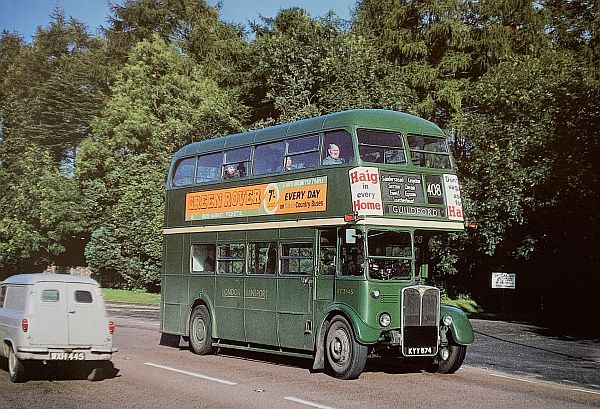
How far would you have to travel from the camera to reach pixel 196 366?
54.1ft

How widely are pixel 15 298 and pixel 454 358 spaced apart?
8.01 m

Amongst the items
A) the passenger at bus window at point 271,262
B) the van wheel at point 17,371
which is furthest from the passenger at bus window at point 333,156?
the van wheel at point 17,371

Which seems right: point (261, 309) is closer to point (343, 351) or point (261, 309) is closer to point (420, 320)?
point (343, 351)

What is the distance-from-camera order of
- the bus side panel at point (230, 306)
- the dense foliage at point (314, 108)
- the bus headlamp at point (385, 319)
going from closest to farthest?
the bus headlamp at point (385, 319)
the bus side panel at point (230, 306)
the dense foliage at point (314, 108)

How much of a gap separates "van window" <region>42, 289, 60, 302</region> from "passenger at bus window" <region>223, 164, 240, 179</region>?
5.93 meters

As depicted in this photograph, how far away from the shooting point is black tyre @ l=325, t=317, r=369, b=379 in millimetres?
14719

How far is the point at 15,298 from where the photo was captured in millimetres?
14125

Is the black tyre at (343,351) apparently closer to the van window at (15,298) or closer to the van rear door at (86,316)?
the van rear door at (86,316)

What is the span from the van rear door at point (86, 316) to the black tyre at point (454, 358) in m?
6.40

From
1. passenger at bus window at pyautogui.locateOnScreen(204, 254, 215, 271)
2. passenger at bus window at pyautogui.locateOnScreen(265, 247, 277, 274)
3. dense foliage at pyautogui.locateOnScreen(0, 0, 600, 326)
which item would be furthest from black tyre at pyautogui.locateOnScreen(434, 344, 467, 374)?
dense foliage at pyautogui.locateOnScreen(0, 0, 600, 326)

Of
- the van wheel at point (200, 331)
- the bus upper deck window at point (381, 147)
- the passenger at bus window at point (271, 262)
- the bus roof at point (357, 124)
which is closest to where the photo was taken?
the bus upper deck window at point (381, 147)

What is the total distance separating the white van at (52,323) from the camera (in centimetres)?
1334

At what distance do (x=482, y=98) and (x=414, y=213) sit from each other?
2475cm

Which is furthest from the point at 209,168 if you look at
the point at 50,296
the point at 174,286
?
the point at 50,296
